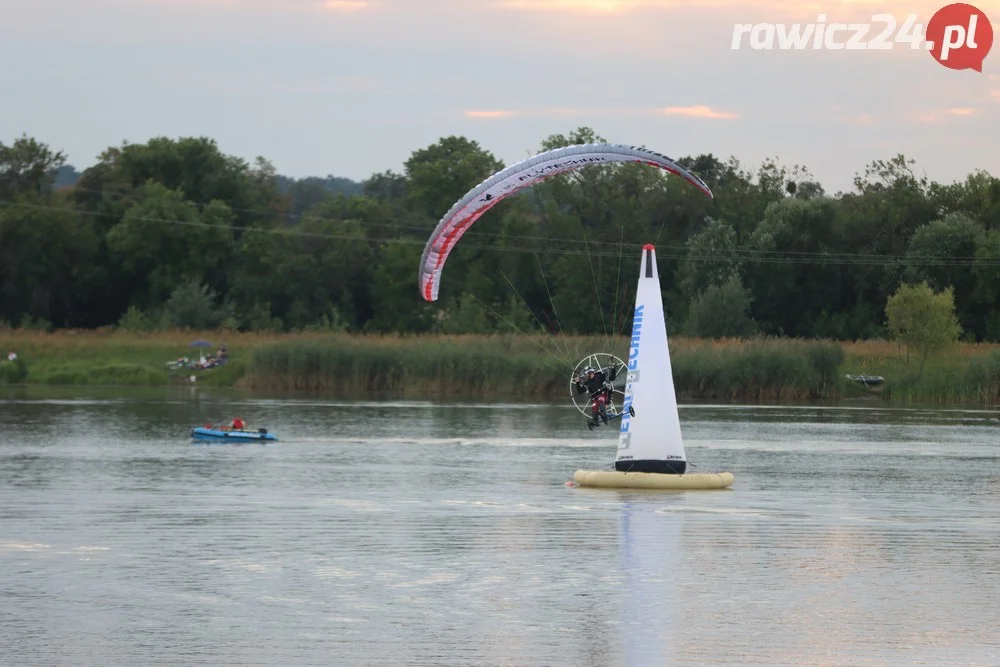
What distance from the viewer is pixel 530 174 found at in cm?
2216

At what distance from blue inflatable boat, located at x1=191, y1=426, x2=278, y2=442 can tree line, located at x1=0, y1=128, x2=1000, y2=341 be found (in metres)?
24.4

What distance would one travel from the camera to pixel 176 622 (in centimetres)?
1281

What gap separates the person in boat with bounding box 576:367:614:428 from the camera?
1944 cm

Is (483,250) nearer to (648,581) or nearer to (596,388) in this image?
(596,388)

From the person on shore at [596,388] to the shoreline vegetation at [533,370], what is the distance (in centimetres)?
2194

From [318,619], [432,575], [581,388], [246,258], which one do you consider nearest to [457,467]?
[581,388]

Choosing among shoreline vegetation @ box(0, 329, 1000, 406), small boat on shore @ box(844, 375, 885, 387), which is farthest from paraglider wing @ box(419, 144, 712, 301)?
small boat on shore @ box(844, 375, 885, 387)

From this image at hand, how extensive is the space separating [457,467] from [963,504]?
8759 mm

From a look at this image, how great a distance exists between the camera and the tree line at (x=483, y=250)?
197 feet

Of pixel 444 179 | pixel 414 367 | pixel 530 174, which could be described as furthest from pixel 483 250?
pixel 530 174

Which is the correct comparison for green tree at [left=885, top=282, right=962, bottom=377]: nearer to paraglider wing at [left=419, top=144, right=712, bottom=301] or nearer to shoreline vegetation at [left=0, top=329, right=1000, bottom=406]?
shoreline vegetation at [left=0, top=329, right=1000, bottom=406]

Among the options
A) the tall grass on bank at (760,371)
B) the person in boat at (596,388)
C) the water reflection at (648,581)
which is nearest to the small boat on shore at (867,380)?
the tall grass on bank at (760,371)

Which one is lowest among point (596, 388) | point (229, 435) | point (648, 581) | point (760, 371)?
point (648, 581)

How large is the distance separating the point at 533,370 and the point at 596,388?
25535 mm
